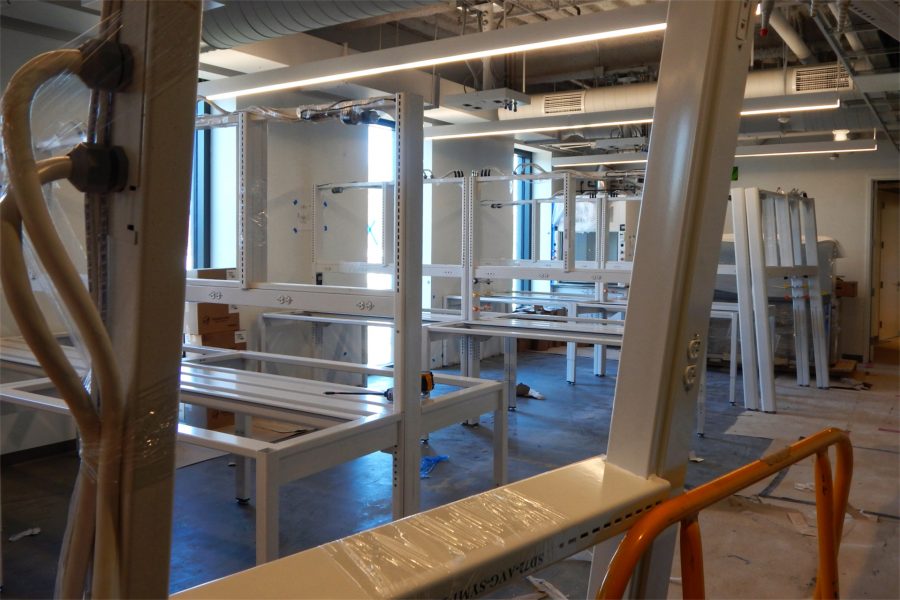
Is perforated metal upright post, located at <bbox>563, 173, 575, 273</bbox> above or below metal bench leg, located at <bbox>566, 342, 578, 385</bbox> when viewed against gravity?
above

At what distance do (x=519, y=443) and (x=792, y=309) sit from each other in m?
3.93

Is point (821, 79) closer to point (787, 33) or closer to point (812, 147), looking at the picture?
point (787, 33)

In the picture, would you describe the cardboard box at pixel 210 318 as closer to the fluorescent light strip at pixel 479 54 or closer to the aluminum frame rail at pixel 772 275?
the fluorescent light strip at pixel 479 54

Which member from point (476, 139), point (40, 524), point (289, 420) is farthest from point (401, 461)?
point (476, 139)

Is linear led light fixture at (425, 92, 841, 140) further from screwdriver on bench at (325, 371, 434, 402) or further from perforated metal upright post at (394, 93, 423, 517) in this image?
screwdriver on bench at (325, 371, 434, 402)

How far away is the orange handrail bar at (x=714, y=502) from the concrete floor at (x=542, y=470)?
0.89 metres

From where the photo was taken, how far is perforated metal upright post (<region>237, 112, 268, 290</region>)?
3188mm

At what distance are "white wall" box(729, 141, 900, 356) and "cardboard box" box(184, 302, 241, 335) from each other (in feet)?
25.5

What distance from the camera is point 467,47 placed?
3.72 metres

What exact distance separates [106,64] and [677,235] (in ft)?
3.44

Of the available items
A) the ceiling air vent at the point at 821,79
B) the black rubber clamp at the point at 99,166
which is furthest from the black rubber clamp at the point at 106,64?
the ceiling air vent at the point at 821,79

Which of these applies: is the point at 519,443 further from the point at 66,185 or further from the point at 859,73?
the point at 66,185

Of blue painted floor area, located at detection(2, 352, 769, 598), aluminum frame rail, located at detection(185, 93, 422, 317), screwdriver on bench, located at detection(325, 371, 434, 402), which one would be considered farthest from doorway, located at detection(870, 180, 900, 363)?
aluminum frame rail, located at detection(185, 93, 422, 317)

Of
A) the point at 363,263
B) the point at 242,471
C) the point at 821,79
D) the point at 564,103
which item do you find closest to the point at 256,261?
the point at 242,471
